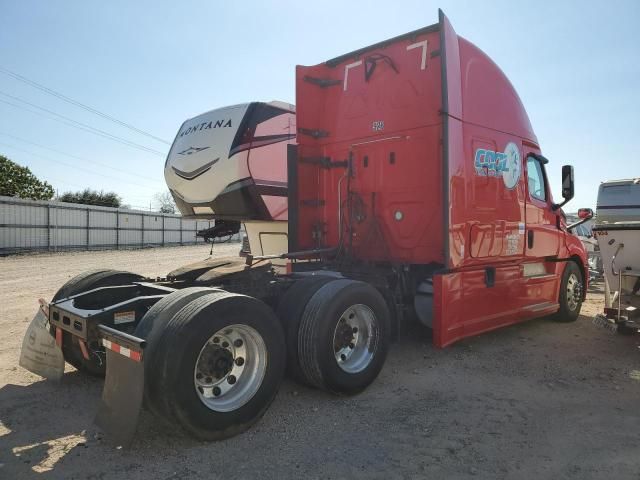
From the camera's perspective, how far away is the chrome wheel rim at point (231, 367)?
323cm

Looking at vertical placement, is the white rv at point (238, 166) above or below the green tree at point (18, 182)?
below

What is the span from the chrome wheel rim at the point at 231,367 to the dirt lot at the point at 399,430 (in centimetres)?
30

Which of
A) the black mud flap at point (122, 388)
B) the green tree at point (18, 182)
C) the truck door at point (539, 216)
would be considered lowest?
the black mud flap at point (122, 388)

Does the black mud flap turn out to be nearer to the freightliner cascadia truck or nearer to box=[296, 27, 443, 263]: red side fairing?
the freightliner cascadia truck

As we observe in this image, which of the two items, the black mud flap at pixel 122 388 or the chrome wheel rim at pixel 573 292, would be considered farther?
the chrome wheel rim at pixel 573 292

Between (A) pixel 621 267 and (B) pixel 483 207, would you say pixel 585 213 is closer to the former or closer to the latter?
(A) pixel 621 267

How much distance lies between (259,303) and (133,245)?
92.0 ft

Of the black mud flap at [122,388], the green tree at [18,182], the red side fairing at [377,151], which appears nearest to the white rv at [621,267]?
the red side fairing at [377,151]

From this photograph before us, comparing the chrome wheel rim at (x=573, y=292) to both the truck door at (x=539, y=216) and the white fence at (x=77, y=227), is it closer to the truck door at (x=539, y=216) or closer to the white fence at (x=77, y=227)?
the truck door at (x=539, y=216)

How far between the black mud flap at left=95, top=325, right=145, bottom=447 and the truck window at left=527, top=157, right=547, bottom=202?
18.6 feet

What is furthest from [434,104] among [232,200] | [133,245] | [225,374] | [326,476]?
[133,245]

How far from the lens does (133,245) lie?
1139 inches

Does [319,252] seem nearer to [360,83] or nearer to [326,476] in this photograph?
[360,83]

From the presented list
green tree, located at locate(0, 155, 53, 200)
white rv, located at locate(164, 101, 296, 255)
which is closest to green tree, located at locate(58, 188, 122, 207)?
green tree, located at locate(0, 155, 53, 200)
